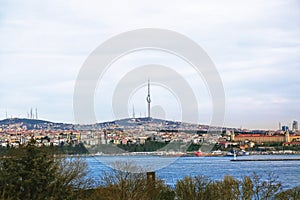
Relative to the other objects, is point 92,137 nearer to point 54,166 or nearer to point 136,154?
point 136,154

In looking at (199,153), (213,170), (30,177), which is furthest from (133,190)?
(199,153)

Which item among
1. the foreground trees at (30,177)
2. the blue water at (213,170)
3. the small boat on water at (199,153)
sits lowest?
the blue water at (213,170)

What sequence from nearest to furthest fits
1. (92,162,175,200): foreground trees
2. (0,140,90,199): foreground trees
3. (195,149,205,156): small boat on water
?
(0,140,90,199): foreground trees < (92,162,175,200): foreground trees < (195,149,205,156): small boat on water

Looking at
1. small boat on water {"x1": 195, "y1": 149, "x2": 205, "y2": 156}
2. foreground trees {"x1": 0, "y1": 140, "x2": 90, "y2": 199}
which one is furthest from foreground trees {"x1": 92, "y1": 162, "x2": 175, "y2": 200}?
small boat on water {"x1": 195, "y1": 149, "x2": 205, "y2": 156}

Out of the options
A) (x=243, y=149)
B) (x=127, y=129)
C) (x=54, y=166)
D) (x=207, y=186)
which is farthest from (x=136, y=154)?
(x=54, y=166)

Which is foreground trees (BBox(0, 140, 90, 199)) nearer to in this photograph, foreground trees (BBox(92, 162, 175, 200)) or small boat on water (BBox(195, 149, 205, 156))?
foreground trees (BBox(92, 162, 175, 200))

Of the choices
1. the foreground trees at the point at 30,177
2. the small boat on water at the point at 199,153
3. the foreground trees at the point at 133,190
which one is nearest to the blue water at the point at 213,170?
the foreground trees at the point at 133,190

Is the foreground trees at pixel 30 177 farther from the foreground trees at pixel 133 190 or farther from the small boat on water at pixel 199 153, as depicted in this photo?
the small boat on water at pixel 199 153

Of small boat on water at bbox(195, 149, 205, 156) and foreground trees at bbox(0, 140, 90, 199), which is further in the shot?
small boat on water at bbox(195, 149, 205, 156)

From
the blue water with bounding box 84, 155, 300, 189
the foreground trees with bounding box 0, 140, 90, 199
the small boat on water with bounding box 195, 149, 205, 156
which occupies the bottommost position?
the blue water with bounding box 84, 155, 300, 189

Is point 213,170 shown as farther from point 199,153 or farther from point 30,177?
point 199,153

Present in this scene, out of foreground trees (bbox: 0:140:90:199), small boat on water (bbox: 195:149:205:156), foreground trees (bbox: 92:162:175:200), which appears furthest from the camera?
small boat on water (bbox: 195:149:205:156)

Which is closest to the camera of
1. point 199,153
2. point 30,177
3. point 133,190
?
point 30,177
